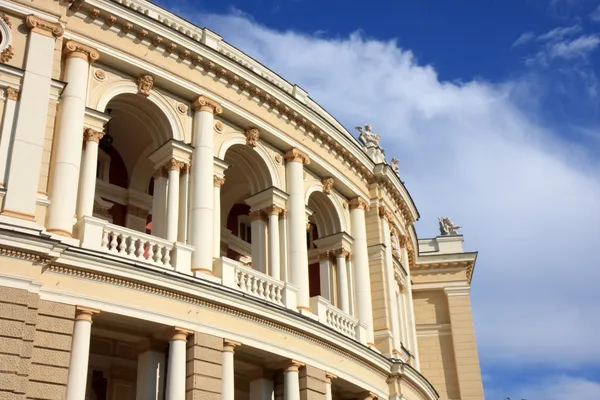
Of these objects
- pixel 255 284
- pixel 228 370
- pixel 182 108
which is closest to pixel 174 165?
pixel 182 108

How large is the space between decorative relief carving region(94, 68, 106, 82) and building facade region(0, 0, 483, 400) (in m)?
0.06

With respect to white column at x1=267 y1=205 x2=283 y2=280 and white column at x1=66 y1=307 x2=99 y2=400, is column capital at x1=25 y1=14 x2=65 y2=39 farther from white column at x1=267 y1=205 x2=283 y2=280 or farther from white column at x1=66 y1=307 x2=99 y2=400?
white column at x1=267 y1=205 x2=283 y2=280

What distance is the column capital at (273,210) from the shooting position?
83.9ft

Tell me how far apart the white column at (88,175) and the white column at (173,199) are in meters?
2.45

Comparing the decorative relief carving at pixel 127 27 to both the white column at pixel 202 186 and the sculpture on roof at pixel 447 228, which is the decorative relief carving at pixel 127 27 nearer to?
the white column at pixel 202 186

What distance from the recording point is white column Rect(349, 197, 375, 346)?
92.6 feet

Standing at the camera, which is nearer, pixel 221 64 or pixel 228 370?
pixel 228 370

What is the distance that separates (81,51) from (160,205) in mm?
5028

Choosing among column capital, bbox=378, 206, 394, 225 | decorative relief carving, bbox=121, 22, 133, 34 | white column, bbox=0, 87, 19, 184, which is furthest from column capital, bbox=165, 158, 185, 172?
column capital, bbox=378, 206, 394, 225

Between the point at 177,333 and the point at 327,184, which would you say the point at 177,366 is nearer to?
the point at 177,333

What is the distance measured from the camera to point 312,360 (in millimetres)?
23328

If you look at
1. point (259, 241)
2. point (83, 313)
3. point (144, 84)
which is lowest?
point (83, 313)

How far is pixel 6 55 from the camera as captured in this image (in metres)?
18.5

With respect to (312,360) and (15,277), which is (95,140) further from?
(312,360)
